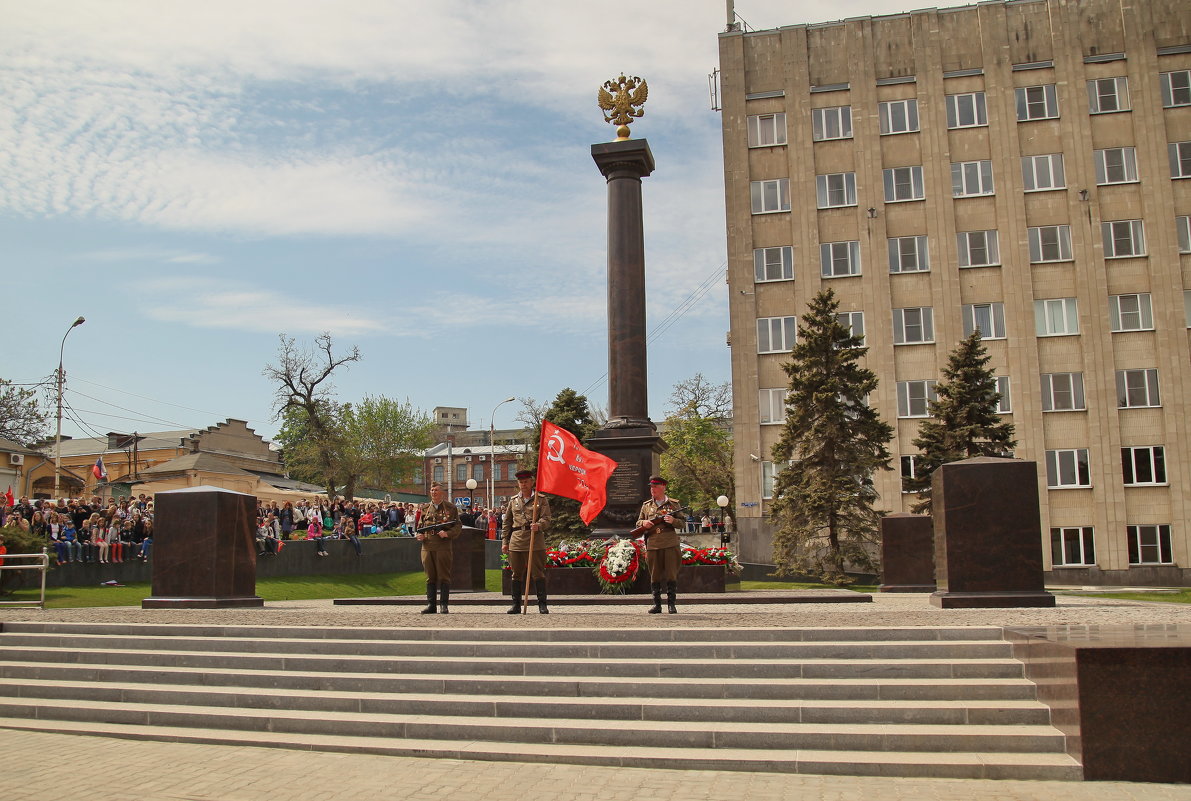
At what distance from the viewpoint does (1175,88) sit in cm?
4284

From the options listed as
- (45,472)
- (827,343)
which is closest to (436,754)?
(827,343)

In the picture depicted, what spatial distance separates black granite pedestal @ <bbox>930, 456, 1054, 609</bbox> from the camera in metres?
14.0

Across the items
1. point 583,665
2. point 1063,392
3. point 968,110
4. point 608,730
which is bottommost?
point 608,730

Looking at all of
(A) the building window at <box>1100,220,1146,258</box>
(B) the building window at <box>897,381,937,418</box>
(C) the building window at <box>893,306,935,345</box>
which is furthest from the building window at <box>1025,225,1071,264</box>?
(B) the building window at <box>897,381,937,418</box>

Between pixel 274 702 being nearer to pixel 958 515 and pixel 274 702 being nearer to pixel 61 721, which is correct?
pixel 61 721

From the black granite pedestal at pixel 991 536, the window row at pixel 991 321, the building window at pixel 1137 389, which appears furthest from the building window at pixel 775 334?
the black granite pedestal at pixel 991 536

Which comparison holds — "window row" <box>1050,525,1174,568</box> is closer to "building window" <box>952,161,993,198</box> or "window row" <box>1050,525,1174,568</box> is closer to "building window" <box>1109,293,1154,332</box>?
"building window" <box>1109,293,1154,332</box>

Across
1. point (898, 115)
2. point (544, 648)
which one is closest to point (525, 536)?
point (544, 648)

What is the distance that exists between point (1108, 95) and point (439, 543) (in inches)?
1580

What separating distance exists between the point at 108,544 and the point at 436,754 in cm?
2091

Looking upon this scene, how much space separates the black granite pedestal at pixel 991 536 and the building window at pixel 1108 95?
1396 inches

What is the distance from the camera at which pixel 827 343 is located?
1289 inches

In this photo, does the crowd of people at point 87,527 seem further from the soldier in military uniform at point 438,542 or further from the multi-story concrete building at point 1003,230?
the multi-story concrete building at point 1003,230

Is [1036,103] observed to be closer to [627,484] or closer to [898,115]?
[898,115]
